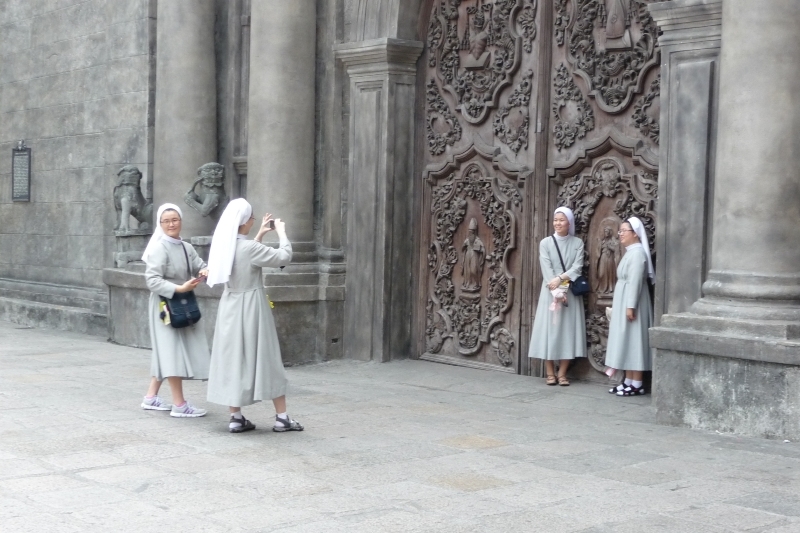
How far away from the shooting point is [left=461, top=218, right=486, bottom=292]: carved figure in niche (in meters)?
12.1

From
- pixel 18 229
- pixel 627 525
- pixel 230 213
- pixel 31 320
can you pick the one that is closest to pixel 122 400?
pixel 230 213

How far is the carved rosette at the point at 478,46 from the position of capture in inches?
463

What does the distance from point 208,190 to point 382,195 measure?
7.13 ft

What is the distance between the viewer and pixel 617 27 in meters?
10.7

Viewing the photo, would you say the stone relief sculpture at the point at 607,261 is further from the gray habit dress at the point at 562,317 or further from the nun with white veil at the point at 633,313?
the nun with white veil at the point at 633,313

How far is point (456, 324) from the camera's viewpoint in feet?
40.7

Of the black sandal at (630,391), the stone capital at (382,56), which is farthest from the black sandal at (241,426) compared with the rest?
the stone capital at (382,56)

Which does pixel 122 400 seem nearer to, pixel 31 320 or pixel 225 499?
pixel 225 499

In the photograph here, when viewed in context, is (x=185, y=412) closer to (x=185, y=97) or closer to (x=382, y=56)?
(x=382, y=56)

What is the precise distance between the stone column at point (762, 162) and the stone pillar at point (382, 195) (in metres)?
4.71

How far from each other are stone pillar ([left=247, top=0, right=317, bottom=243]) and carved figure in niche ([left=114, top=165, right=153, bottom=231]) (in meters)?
2.15

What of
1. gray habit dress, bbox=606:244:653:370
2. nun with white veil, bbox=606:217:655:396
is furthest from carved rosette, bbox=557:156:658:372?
gray habit dress, bbox=606:244:653:370

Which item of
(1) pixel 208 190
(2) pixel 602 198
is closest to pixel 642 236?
(2) pixel 602 198

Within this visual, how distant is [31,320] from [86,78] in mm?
3521
